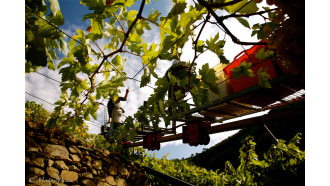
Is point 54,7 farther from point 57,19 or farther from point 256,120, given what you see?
point 256,120

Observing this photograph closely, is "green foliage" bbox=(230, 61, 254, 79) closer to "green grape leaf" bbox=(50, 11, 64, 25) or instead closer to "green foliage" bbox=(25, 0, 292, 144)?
"green foliage" bbox=(25, 0, 292, 144)

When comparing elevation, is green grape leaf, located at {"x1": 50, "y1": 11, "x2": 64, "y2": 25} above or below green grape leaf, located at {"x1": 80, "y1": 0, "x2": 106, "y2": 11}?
below

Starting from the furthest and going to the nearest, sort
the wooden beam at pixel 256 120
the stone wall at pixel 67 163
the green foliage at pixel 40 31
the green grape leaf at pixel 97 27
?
the stone wall at pixel 67 163, the wooden beam at pixel 256 120, the green grape leaf at pixel 97 27, the green foliage at pixel 40 31

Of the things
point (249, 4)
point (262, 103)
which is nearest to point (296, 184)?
point (262, 103)

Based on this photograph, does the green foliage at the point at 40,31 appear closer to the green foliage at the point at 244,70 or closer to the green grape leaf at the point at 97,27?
the green grape leaf at the point at 97,27

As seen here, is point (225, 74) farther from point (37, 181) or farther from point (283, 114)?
point (37, 181)

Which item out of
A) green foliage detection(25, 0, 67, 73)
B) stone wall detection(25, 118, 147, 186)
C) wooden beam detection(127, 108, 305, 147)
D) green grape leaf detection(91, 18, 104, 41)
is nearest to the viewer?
green foliage detection(25, 0, 67, 73)

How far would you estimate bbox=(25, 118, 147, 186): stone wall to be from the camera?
5.71 feet

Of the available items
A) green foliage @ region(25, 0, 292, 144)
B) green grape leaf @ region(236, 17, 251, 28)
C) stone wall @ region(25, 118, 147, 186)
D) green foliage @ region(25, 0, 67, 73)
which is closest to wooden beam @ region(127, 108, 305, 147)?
green foliage @ region(25, 0, 292, 144)

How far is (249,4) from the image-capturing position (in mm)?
565

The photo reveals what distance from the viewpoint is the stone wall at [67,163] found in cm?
174

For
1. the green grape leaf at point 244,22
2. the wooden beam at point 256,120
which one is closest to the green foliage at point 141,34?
the green grape leaf at point 244,22

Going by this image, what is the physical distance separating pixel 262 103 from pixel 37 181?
2592mm

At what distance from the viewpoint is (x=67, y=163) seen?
6.66ft
